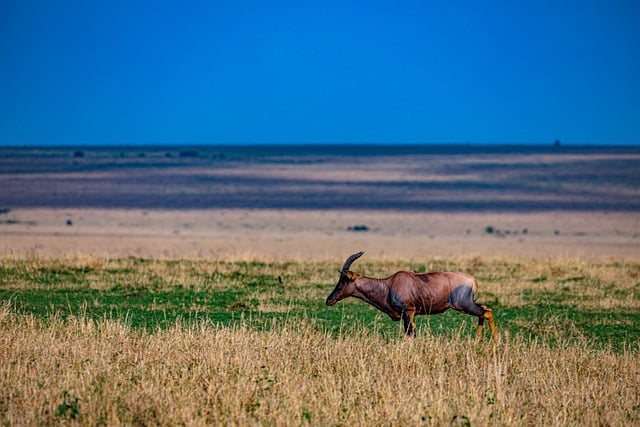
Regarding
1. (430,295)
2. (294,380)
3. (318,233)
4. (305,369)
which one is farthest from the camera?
(318,233)

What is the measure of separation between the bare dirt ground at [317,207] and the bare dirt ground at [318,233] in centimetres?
10

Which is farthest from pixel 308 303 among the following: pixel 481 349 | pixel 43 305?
pixel 481 349

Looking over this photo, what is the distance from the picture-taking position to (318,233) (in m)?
48.4

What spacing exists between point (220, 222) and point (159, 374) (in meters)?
43.8

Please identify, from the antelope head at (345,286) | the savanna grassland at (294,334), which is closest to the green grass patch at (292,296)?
the savanna grassland at (294,334)

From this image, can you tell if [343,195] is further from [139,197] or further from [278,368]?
[278,368]

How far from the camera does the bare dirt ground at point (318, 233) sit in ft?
122

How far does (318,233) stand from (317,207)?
17554 mm

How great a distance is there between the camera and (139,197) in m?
71.4

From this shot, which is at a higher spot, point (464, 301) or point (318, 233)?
point (318, 233)

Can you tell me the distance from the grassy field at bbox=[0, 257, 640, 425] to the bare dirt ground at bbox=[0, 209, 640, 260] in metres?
15.0

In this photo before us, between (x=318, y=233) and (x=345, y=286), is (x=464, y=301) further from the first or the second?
(x=318, y=233)

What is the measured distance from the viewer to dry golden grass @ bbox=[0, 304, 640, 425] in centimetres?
956

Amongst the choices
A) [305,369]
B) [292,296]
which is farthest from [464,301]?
[292,296]
